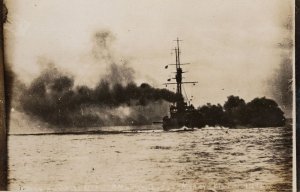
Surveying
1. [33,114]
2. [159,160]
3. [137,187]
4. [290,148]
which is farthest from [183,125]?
[33,114]

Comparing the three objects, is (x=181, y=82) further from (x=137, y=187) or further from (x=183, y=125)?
(x=137, y=187)

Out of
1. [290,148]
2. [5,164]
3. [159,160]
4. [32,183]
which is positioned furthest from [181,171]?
[5,164]

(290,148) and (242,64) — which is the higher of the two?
(242,64)

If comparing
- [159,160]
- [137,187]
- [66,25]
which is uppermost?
[66,25]

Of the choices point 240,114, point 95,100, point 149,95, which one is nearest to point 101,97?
point 95,100

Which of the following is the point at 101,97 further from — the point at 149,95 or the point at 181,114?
the point at 181,114

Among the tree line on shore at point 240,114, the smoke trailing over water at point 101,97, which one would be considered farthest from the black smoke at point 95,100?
the tree line on shore at point 240,114

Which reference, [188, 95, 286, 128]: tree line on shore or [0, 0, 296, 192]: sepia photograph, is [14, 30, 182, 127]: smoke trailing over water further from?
[188, 95, 286, 128]: tree line on shore

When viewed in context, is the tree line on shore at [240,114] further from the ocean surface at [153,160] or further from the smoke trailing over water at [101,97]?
the smoke trailing over water at [101,97]
